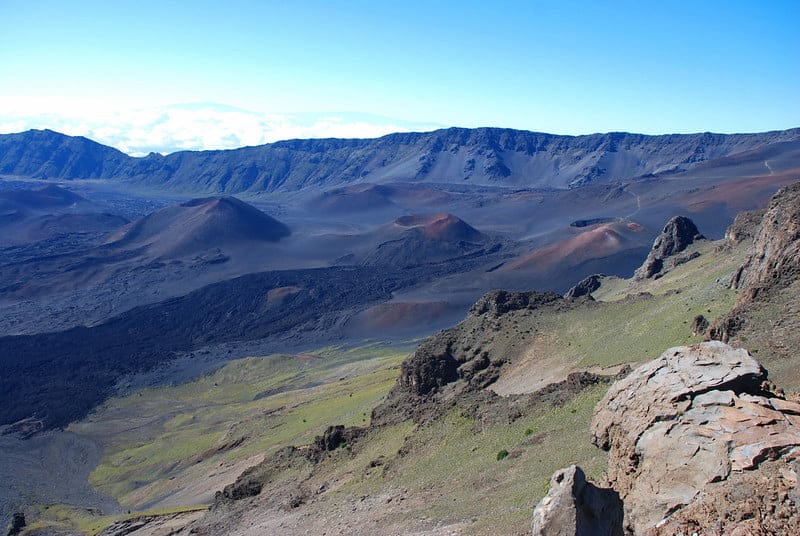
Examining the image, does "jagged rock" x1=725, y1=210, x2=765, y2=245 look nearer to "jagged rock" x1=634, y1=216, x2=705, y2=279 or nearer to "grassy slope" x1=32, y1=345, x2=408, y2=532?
"jagged rock" x1=634, y1=216, x2=705, y2=279

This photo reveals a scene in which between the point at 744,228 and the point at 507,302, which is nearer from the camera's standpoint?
the point at 507,302

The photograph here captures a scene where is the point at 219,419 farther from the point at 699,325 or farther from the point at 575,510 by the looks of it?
the point at 575,510

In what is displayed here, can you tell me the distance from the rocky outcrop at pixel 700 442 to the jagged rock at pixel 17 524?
102ft

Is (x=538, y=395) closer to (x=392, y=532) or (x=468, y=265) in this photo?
(x=392, y=532)

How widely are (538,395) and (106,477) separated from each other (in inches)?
1244

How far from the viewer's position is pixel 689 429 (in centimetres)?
1196

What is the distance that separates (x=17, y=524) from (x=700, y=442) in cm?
3418

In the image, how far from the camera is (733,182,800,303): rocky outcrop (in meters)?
24.6

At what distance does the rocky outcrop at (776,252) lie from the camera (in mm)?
24581

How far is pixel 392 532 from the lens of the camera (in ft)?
59.6

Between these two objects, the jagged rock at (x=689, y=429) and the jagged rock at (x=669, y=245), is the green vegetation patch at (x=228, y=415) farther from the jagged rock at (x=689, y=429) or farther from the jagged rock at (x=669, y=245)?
the jagged rock at (x=689, y=429)

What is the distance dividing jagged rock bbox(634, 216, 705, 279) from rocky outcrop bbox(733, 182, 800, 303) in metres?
23.1

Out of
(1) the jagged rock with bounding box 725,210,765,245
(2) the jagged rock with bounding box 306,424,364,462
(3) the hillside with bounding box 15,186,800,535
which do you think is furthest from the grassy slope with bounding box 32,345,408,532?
(1) the jagged rock with bounding box 725,210,765,245

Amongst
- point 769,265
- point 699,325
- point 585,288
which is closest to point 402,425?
point 699,325
